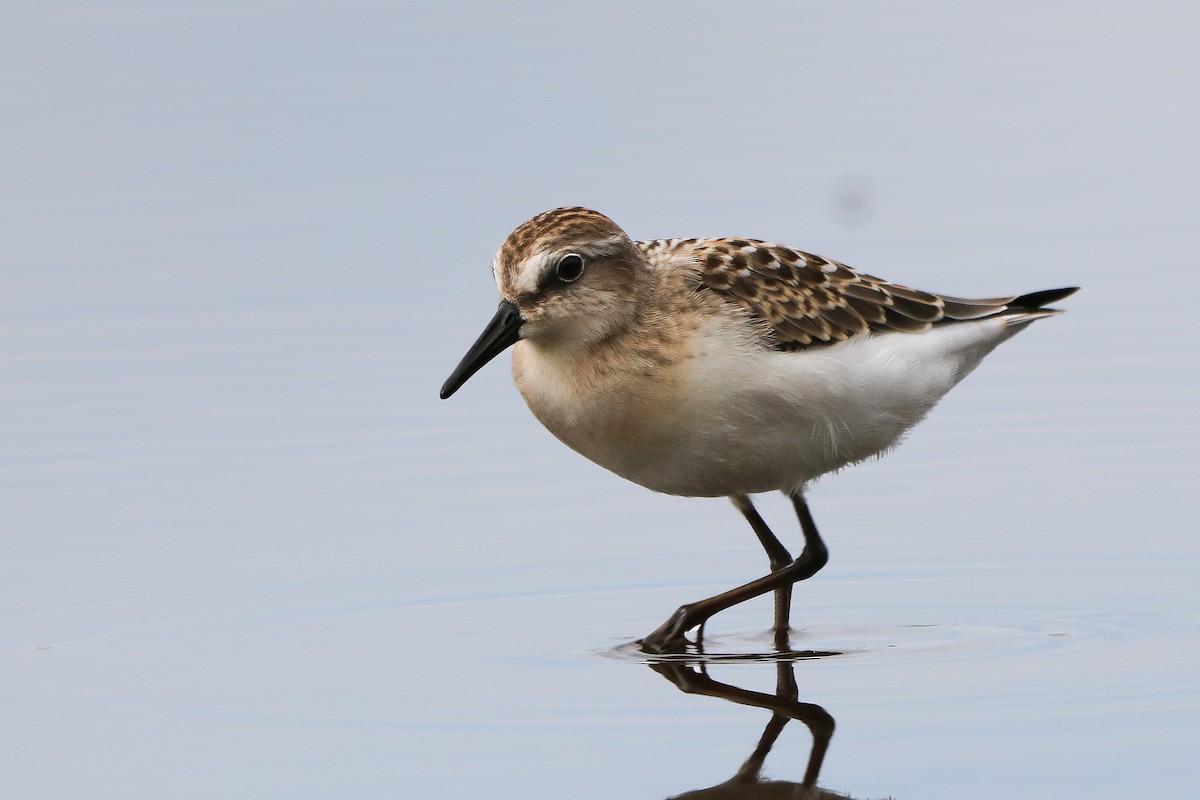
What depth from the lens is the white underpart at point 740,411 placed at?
948 cm

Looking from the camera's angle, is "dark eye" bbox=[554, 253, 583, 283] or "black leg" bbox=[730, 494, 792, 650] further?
"black leg" bbox=[730, 494, 792, 650]

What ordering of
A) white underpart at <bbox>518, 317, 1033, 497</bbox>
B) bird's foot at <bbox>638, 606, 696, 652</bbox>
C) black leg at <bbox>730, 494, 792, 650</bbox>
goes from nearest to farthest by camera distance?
white underpart at <bbox>518, 317, 1033, 497</bbox>, bird's foot at <bbox>638, 606, 696, 652</bbox>, black leg at <bbox>730, 494, 792, 650</bbox>

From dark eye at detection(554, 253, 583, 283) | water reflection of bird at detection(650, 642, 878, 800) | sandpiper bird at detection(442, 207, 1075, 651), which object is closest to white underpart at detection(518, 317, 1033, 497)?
sandpiper bird at detection(442, 207, 1075, 651)

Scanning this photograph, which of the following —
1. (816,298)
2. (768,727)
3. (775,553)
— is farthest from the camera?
(775,553)

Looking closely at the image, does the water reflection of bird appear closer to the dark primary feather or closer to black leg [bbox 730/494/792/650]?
black leg [bbox 730/494/792/650]

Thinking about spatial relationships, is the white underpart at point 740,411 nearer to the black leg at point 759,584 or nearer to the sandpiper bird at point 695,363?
the sandpiper bird at point 695,363

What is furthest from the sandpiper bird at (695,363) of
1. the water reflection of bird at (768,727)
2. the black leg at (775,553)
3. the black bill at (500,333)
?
the water reflection of bird at (768,727)

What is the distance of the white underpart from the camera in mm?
9484

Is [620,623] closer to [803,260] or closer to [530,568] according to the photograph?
[530,568]

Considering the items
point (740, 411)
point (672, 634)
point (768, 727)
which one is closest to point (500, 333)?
point (740, 411)

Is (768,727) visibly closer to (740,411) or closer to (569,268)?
(740,411)

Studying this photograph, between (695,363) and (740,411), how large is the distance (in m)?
0.28

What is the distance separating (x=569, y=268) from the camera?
961cm

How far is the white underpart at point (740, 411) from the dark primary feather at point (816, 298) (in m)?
0.12
